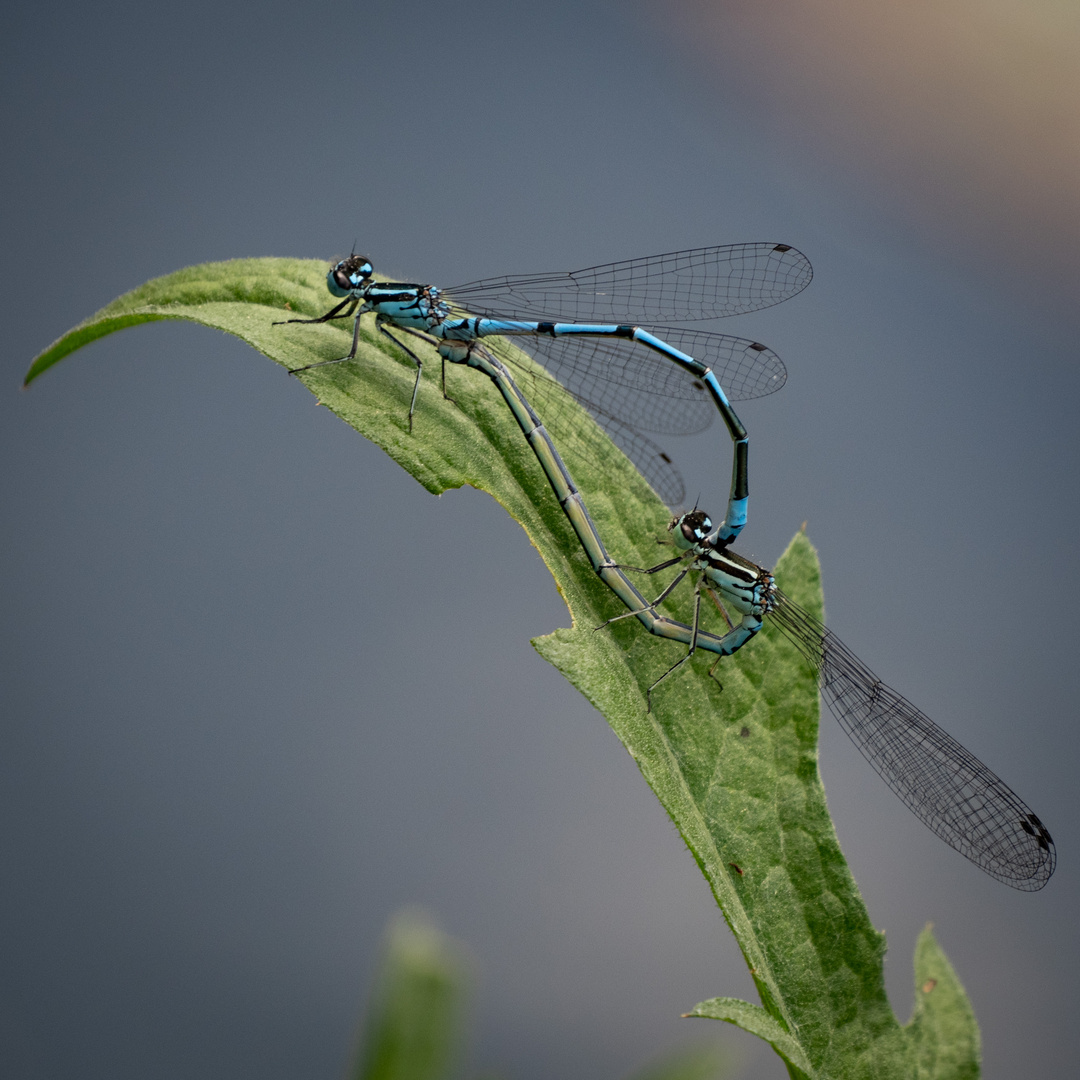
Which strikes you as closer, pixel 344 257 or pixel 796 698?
pixel 796 698

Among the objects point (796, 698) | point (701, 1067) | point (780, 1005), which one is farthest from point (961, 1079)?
point (701, 1067)

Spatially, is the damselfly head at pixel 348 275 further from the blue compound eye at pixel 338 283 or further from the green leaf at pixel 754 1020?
the green leaf at pixel 754 1020

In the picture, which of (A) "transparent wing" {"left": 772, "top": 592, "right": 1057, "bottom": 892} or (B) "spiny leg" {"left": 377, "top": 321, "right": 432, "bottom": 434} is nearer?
(B) "spiny leg" {"left": 377, "top": 321, "right": 432, "bottom": 434}

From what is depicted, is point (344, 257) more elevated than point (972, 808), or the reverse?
point (344, 257)

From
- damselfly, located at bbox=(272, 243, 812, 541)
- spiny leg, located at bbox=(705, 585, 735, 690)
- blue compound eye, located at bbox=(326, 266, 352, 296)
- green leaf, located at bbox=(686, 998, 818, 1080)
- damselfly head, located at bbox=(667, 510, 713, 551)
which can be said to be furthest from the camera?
damselfly, located at bbox=(272, 243, 812, 541)

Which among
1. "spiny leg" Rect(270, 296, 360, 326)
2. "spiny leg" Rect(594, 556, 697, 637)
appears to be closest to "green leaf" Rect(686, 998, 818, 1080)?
"spiny leg" Rect(594, 556, 697, 637)

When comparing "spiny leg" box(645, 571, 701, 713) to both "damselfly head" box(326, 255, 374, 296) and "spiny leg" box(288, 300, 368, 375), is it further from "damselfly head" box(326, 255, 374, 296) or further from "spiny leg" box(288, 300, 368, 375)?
"damselfly head" box(326, 255, 374, 296)

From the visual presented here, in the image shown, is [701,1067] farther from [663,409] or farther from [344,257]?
[663,409]
